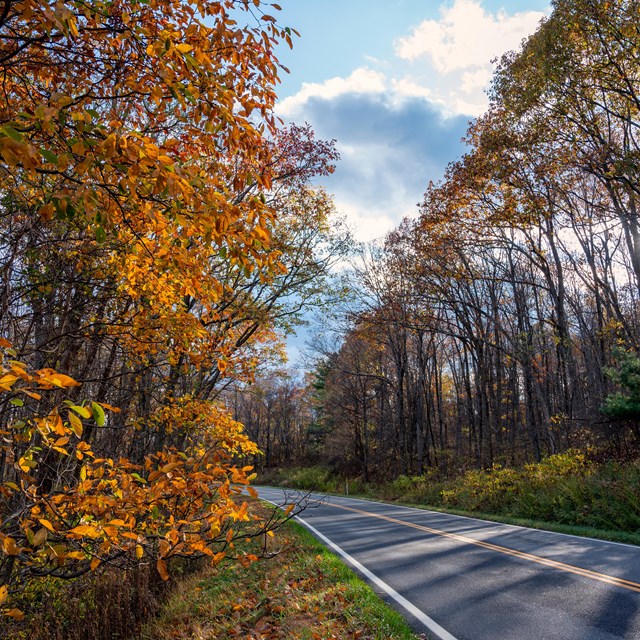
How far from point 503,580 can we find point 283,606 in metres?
3.05

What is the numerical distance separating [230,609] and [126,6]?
24.4ft

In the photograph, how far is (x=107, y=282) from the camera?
6188 millimetres

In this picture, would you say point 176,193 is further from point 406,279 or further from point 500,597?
point 406,279

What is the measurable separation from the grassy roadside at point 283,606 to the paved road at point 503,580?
1.41ft

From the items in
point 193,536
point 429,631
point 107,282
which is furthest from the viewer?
point 107,282

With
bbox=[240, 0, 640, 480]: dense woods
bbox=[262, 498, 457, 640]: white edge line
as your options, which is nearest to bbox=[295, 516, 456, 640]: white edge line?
bbox=[262, 498, 457, 640]: white edge line

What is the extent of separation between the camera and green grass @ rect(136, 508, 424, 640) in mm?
5092

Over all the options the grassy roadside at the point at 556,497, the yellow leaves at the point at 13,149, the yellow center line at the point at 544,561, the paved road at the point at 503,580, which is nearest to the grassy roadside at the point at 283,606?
the paved road at the point at 503,580

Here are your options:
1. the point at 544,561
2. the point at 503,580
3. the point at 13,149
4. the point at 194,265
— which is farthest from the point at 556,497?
the point at 13,149

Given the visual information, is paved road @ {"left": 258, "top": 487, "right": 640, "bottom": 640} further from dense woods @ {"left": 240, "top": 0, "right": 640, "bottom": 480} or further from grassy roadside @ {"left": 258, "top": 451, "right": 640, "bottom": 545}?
dense woods @ {"left": 240, "top": 0, "right": 640, "bottom": 480}

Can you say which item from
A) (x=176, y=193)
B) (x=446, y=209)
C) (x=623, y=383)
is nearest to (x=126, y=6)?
(x=176, y=193)

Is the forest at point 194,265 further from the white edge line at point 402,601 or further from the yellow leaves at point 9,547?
the white edge line at point 402,601

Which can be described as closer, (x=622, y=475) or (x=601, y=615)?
(x=601, y=615)

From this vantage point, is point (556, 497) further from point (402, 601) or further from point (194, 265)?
point (194, 265)
